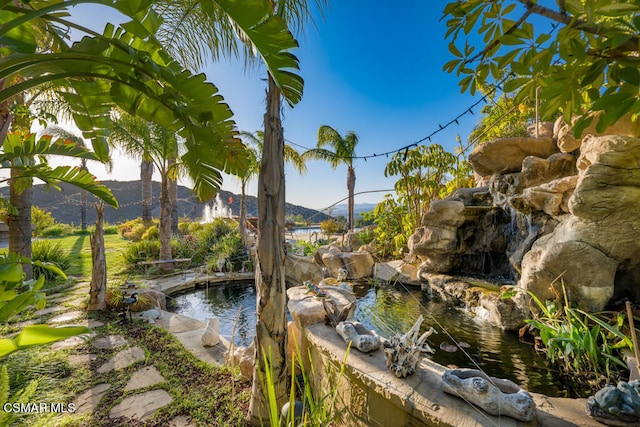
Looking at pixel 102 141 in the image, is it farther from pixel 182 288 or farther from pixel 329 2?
pixel 182 288

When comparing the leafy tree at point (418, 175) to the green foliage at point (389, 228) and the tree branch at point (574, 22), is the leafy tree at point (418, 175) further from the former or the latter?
the tree branch at point (574, 22)

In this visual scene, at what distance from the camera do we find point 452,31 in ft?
3.67

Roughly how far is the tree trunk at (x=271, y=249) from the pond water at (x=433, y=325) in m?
0.88

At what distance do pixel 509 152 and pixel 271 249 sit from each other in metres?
8.13

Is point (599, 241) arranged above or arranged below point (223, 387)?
above

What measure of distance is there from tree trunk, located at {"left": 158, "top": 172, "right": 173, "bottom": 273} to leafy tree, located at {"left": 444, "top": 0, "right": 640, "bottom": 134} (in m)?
9.26

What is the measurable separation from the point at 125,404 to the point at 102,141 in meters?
2.55

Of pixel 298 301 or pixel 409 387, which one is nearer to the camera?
pixel 409 387

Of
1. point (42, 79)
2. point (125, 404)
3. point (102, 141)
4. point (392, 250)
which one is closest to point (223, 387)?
point (125, 404)

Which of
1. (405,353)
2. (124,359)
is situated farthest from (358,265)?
(405,353)

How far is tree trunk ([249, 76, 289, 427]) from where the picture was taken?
2146 millimetres

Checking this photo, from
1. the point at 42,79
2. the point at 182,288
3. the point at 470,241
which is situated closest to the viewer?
the point at 42,79

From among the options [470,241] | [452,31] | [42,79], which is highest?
[452,31]

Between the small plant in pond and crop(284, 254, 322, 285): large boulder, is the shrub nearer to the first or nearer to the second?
crop(284, 254, 322, 285): large boulder
